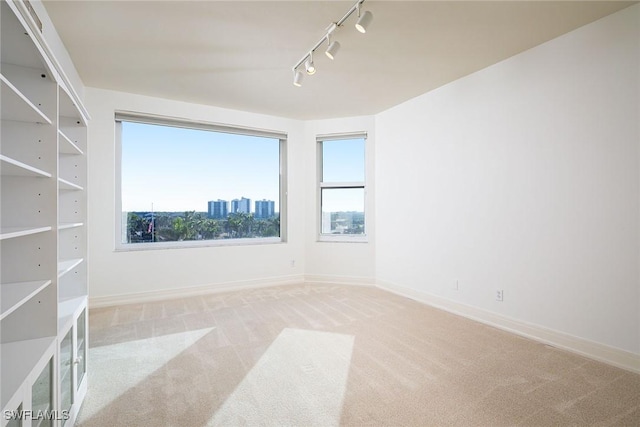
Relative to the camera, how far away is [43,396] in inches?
50.5

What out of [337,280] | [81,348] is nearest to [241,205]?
[337,280]

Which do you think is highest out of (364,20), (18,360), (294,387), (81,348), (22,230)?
(364,20)

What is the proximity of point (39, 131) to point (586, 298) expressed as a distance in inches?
Result: 146

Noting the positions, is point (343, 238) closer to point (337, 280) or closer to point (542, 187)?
point (337, 280)

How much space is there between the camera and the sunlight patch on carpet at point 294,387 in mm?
1762

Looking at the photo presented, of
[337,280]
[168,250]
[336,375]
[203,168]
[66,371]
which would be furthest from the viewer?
[337,280]

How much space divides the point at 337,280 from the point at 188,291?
2.16 meters

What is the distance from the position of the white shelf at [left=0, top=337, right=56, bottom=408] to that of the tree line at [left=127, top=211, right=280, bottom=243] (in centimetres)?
303

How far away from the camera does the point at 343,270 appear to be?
494 cm

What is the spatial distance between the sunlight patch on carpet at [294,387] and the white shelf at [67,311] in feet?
2.90

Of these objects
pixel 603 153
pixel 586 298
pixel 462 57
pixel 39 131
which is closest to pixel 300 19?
pixel 462 57

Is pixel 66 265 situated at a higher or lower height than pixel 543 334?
higher

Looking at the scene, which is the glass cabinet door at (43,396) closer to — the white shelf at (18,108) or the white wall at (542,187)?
the white shelf at (18,108)

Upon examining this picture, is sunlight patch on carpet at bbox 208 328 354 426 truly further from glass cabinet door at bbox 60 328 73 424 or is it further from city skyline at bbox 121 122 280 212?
city skyline at bbox 121 122 280 212
